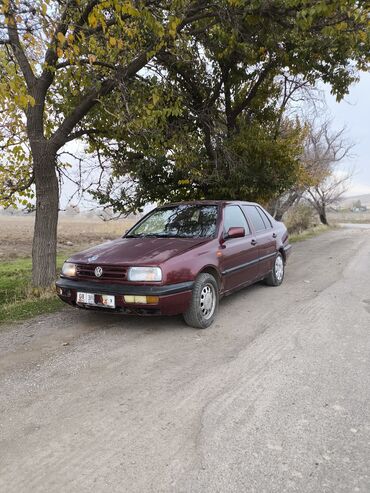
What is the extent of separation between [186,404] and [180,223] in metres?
3.22

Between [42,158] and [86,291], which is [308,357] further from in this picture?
[42,158]

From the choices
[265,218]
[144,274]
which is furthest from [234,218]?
[144,274]

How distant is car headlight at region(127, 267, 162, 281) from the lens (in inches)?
178

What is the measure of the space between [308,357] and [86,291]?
2.60 m

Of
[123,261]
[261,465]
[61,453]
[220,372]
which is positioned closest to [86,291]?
[123,261]

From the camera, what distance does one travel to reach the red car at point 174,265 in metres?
4.56

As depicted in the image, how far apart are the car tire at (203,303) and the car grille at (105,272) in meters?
0.87

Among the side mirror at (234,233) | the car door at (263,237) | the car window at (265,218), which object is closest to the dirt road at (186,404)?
the side mirror at (234,233)

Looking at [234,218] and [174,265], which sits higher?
[234,218]

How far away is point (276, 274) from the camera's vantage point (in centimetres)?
734

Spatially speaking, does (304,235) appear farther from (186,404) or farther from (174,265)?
(186,404)

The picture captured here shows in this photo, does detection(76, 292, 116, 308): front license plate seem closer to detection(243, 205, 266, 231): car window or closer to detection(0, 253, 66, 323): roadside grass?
detection(0, 253, 66, 323): roadside grass

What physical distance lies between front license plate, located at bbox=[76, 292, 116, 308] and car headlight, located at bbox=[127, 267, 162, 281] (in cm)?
33

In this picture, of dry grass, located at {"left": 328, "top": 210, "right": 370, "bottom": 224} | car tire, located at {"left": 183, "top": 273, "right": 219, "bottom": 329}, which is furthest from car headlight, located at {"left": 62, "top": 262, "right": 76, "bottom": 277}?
dry grass, located at {"left": 328, "top": 210, "right": 370, "bottom": 224}
